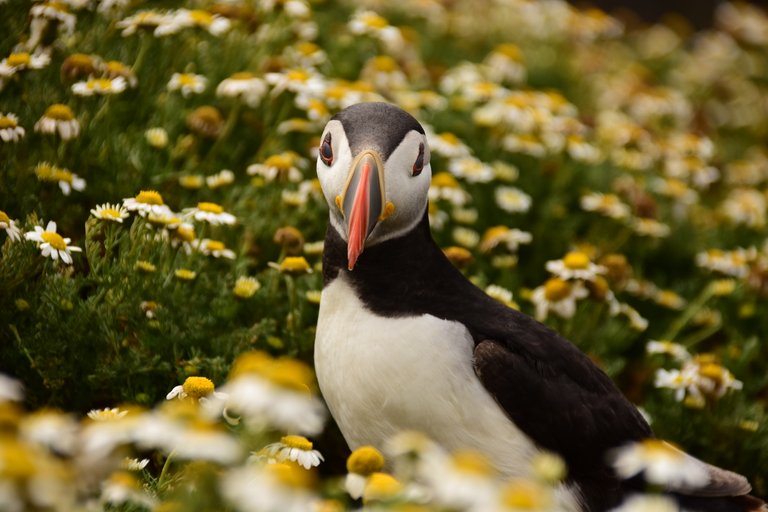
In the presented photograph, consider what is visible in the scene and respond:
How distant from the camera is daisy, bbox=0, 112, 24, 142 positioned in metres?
3.11

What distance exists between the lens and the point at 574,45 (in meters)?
7.65

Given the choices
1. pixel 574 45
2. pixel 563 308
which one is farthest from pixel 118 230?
pixel 574 45

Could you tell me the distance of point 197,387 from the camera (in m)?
2.45

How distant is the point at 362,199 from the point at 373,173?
0.08 metres

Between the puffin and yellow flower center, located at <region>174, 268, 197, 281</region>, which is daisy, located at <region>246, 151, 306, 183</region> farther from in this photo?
the puffin

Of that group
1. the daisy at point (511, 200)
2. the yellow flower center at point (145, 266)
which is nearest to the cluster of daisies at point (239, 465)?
the yellow flower center at point (145, 266)

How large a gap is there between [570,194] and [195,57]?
2.02 m

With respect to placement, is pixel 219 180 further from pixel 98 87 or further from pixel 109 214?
pixel 109 214

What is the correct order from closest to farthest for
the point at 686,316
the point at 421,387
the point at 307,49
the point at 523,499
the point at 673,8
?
the point at 523,499 < the point at 421,387 < the point at 686,316 < the point at 307,49 < the point at 673,8

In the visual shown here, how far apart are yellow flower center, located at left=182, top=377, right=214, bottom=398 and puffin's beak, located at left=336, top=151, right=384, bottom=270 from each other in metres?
0.50

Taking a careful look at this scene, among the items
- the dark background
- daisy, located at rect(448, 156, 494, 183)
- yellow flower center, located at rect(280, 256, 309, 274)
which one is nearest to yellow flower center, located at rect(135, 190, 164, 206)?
yellow flower center, located at rect(280, 256, 309, 274)

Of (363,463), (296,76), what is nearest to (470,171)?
(296,76)

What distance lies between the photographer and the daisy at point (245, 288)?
3207mm

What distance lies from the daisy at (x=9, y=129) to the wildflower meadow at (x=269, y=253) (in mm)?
17
